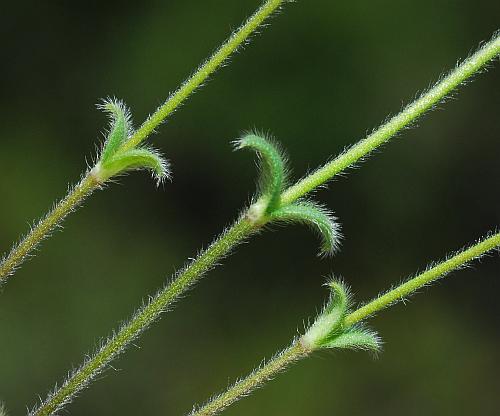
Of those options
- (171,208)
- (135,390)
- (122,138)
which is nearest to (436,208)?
(171,208)

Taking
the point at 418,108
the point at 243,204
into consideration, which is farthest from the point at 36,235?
the point at 243,204

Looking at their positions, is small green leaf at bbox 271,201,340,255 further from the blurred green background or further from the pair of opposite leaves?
the blurred green background

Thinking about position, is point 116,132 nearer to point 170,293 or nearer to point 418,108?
point 170,293

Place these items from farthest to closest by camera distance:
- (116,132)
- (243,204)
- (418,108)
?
(243,204) < (116,132) < (418,108)

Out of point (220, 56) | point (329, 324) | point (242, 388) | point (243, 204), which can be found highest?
point (243, 204)

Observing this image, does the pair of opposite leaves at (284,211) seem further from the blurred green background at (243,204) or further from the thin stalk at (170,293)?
the blurred green background at (243,204)

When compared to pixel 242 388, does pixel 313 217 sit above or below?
above
